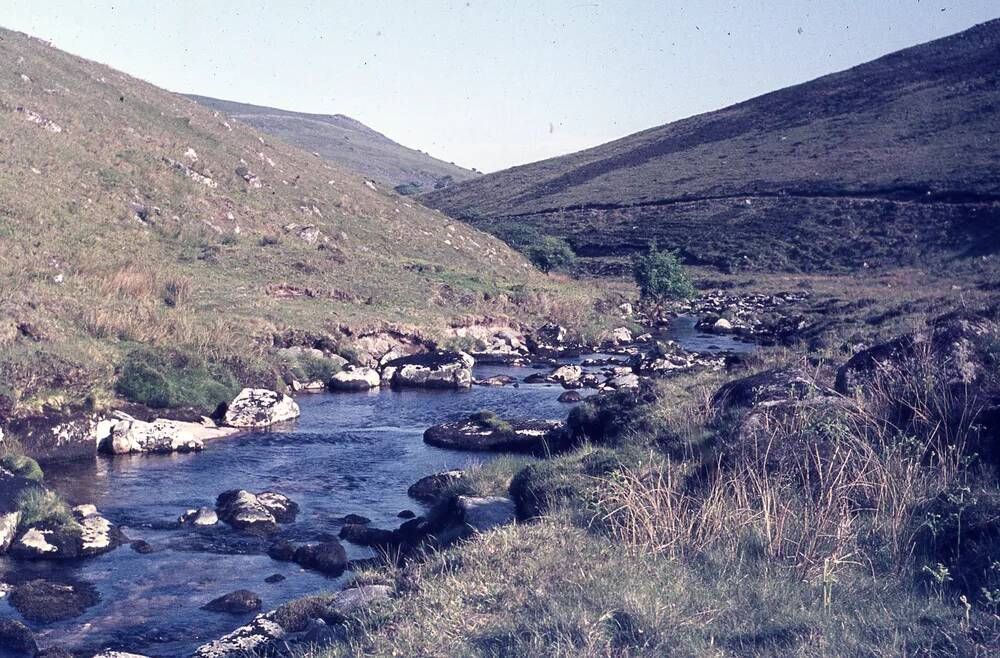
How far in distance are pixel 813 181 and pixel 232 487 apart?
219ft

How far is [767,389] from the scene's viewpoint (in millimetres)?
10922

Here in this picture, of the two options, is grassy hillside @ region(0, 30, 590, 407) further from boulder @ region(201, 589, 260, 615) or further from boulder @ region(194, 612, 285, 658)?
boulder @ region(194, 612, 285, 658)

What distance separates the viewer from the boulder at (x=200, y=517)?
43.2 feet

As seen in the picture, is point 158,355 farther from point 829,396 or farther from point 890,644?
point 890,644

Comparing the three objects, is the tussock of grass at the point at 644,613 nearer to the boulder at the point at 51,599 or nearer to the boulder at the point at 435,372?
the boulder at the point at 51,599

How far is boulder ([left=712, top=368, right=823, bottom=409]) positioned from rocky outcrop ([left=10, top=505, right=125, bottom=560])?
871cm

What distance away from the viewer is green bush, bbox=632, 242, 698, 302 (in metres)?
46.6

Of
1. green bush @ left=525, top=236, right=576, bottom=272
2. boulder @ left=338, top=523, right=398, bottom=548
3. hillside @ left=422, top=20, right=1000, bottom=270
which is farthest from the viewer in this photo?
hillside @ left=422, top=20, right=1000, bottom=270

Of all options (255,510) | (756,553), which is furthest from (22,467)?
(756,553)

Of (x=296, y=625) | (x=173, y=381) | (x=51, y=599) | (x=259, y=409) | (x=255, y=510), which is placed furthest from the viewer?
(x=259, y=409)

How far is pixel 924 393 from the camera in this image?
952cm

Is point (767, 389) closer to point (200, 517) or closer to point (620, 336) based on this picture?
point (200, 517)

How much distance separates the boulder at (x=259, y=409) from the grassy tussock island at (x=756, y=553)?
37.3ft

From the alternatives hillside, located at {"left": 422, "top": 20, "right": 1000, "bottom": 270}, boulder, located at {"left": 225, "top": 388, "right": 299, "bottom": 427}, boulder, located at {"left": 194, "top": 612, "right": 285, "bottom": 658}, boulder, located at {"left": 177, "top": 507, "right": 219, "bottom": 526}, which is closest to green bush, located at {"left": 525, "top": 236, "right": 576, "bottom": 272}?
hillside, located at {"left": 422, "top": 20, "right": 1000, "bottom": 270}
